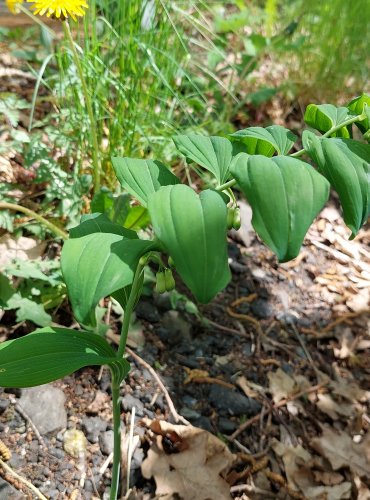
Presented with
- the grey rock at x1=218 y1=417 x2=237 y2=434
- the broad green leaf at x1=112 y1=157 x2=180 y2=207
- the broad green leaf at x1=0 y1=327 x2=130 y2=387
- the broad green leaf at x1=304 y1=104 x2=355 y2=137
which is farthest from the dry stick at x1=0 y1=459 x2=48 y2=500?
the broad green leaf at x1=304 y1=104 x2=355 y2=137

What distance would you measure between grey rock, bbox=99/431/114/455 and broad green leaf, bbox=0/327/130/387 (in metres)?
0.53

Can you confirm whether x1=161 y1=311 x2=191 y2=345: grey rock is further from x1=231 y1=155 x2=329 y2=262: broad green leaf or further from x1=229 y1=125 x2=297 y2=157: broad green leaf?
x1=231 y1=155 x2=329 y2=262: broad green leaf

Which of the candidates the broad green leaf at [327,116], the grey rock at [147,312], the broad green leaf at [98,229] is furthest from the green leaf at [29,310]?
the broad green leaf at [327,116]

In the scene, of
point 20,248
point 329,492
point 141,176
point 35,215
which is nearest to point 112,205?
point 35,215

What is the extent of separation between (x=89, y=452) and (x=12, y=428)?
21 cm

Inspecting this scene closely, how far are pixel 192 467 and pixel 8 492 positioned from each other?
47 cm

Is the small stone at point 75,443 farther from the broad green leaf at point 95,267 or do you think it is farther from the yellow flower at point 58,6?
the yellow flower at point 58,6

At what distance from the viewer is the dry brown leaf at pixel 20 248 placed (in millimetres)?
1699

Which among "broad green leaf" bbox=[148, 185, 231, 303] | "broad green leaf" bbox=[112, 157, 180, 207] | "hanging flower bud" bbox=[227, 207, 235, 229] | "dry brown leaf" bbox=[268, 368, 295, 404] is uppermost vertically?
"broad green leaf" bbox=[148, 185, 231, 303]

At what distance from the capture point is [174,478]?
1.38 metres

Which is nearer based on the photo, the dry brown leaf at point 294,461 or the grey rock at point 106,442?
the grey rock at point 106,442

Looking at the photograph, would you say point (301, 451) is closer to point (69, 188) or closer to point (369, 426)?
point (369, 426)

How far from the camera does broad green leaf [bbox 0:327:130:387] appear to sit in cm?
94

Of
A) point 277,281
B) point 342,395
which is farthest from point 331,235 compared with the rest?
point 342,395
